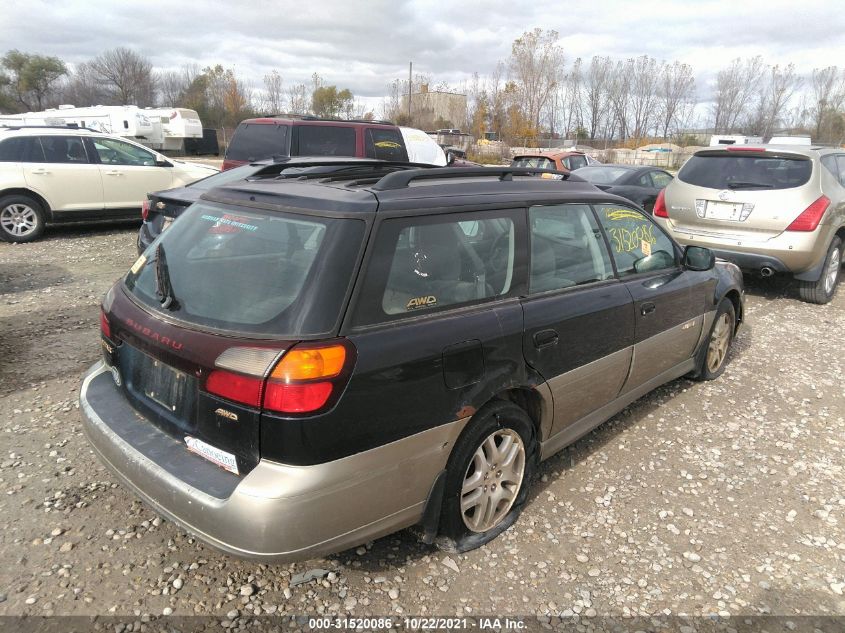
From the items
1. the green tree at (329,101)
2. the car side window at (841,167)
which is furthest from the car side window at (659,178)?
the green tree at (329,101)

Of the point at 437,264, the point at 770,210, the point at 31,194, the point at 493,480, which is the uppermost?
the point at 437,264

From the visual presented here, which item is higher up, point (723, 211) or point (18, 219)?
point (723, 211)

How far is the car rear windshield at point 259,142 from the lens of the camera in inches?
349

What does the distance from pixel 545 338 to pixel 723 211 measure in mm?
5168

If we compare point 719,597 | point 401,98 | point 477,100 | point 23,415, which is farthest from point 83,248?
point 401,98

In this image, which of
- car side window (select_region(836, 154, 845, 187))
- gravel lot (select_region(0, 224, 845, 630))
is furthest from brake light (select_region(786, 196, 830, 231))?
gravel lot (select_region(0, 224, 845, 630))

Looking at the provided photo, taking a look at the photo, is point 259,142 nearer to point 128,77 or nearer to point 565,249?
point 565,249

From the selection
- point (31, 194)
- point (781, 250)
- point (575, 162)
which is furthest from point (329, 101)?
point (781, 250)

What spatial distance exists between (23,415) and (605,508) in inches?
145

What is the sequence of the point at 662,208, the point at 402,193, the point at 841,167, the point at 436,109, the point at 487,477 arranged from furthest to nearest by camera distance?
the point at 436,109, the point at 662,208, the point at 841,167, the point at 487,477, the point at 402,193

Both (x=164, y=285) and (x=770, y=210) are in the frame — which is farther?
(x=770, y=210)

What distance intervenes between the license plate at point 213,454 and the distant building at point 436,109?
57.3 meters

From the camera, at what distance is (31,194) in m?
9.17

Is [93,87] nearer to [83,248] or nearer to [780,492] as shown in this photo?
[83,248]
